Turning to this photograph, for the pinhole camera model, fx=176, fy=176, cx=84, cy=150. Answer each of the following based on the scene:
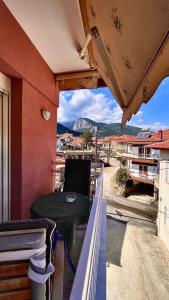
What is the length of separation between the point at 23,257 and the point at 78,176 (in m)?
2.83

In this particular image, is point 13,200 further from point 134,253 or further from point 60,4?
point 134,253

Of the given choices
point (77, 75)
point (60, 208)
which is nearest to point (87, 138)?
point (77, 75)

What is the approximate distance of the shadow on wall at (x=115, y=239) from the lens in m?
7.05

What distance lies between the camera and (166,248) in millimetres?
8398

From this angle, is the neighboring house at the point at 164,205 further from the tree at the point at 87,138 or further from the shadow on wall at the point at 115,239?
the tree at the point at 87,138

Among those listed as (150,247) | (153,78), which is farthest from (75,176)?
(150,247)

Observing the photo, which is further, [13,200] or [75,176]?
[75,176]

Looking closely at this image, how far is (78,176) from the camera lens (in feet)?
11.7

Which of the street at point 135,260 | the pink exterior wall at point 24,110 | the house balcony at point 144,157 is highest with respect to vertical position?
the pink exterior wall at point 24,110

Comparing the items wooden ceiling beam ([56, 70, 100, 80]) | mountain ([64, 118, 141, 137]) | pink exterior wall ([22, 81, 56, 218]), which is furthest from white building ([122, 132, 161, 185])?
pink exterior wall ([22, 81, 56, 218])

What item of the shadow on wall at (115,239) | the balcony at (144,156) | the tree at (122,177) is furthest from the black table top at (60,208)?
the balcony at (144,156)

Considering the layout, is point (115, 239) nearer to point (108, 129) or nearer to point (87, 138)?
point (87, 138)

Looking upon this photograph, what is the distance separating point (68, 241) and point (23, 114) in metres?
1.84

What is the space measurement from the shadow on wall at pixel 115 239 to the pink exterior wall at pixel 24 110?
5382 millimetres
